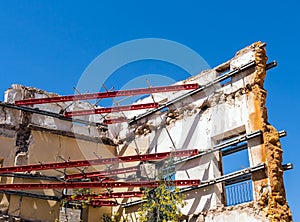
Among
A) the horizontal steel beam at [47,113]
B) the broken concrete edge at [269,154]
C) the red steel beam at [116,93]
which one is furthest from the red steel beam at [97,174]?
the broken concrete edge at [269,154]

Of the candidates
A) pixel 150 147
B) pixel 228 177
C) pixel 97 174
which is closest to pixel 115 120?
pixel 150 147

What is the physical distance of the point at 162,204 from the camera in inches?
401

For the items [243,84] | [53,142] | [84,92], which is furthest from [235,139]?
[53,142]

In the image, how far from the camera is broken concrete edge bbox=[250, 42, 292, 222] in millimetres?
8609

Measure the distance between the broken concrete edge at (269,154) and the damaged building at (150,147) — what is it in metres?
0.02

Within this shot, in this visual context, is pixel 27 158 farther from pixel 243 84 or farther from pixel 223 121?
pixel 243 84

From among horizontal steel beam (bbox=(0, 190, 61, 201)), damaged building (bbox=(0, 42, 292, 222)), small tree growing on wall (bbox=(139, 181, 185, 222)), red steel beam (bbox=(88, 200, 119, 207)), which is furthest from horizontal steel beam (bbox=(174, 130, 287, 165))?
horizontal steel beam (bbox=(0, 190, 61, 201))

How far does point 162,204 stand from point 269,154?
294cm

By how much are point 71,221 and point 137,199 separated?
7.47 ft

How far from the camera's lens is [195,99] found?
11414 mm

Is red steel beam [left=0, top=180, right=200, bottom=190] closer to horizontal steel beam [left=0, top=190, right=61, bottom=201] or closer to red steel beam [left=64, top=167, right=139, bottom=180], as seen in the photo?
red steel beam [left=64, top=167, right=139, bottom=180]

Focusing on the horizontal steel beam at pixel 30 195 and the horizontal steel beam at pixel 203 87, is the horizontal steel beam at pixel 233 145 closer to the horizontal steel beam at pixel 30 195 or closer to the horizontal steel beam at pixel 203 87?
the horizontal steel beam at pixel 203 87

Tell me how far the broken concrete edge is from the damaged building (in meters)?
0.02

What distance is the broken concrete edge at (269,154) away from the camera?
8609 millimetres
